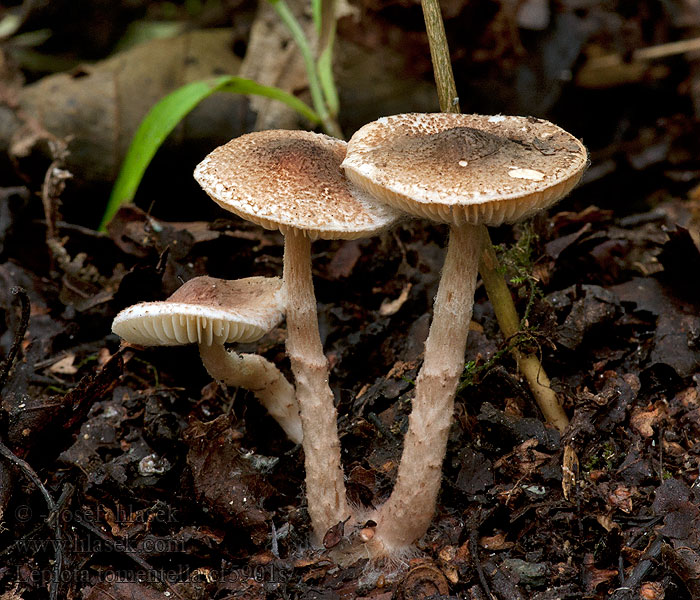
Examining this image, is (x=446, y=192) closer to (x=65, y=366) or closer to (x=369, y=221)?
(x=369, y=221)

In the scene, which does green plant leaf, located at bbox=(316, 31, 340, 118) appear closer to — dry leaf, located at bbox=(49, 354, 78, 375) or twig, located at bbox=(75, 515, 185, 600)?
dry leaf, located at bbox=(49, 354, 78, 375)

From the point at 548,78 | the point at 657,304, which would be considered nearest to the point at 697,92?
the point at 548,78

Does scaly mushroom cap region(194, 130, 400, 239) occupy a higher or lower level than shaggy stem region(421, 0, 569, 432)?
higher

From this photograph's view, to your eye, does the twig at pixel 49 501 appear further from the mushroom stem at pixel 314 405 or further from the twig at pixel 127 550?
the mushroom stem at pixel 314 405

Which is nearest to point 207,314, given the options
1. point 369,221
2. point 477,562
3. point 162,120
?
point 369,221

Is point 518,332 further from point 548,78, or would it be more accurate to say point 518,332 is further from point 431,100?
point 548,78

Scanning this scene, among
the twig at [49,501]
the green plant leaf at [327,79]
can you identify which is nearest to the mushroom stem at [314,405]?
the twig at [49,501]

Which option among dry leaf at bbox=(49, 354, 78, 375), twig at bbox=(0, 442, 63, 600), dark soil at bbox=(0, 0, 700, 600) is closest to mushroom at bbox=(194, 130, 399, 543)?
dark soil at bbox=(0, 0, 700, 600)
